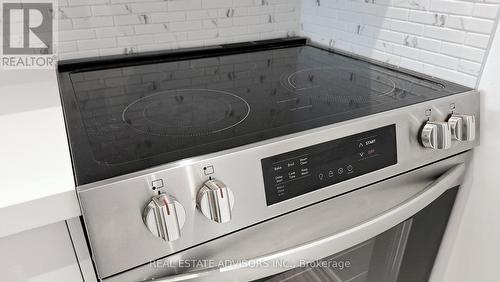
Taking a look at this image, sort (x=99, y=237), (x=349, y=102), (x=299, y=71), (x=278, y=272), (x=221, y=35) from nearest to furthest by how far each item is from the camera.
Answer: (x=99, y=237)
(x=278, y=272)
(x=349, y=102)
(x=299, y=71)
(x=221, y=35)

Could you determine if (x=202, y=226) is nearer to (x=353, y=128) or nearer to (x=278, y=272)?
(x=278, y=272)

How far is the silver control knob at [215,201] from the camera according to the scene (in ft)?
1.61

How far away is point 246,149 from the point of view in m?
0.53

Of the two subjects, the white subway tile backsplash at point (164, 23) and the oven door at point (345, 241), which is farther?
the white subway tile backsplash at point (164, 23)

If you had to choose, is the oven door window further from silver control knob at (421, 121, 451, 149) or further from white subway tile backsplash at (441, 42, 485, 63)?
white subway tile backsplash at (441, 42, 485, 63)

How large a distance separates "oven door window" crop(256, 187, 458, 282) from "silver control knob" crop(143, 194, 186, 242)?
0.21 meters

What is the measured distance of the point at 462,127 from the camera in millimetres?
723

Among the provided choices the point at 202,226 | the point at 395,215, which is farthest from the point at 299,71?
the point at 202,226

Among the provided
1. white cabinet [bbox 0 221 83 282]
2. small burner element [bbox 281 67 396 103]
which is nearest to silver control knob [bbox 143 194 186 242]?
white cabinet [bbox 0 221 83 282]

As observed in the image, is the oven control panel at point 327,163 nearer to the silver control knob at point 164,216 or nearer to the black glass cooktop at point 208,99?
the black glass cooktop at point 208,99

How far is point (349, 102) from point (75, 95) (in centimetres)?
56

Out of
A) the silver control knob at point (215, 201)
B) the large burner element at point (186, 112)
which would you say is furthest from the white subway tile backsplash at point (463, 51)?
the silver control knob at point (215, 201)

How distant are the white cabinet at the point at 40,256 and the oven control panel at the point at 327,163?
0.29 metres

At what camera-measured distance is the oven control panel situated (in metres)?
0.56
